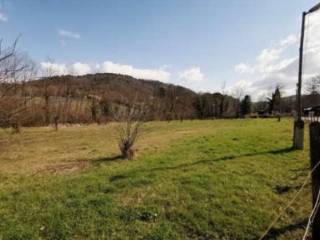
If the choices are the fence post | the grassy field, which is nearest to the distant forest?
the grassy field

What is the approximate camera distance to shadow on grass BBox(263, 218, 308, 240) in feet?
13.8

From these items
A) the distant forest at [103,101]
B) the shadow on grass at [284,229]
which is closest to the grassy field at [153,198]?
the shadow on grass at [284,229]

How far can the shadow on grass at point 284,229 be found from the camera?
4196 mm

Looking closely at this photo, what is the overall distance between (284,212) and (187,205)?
62.8 inches

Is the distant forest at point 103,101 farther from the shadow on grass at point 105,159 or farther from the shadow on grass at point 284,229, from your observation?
the shadow on grass at point 284,229

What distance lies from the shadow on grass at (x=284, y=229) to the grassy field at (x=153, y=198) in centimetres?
1

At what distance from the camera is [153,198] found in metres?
5.35

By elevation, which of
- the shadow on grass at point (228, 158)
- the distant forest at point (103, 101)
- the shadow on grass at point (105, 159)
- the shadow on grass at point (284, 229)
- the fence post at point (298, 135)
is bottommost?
the shadow on grass at point (284, 229)

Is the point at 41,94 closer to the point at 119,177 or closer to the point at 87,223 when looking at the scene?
the point at 119,177

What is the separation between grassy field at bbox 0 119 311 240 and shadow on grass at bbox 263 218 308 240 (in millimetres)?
14

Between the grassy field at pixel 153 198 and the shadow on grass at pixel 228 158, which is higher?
the shadow on grass at pixel 228 158

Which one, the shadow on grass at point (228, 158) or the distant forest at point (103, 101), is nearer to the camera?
the shadow on grass at point (228, 158)

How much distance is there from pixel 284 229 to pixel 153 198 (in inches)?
85.6

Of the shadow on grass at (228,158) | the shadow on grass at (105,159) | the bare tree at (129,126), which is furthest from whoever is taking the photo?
the bare tree at (129,126)
